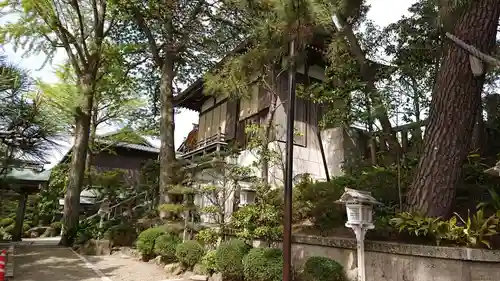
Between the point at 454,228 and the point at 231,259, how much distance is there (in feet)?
14.0

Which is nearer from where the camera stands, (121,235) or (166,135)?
(121,235)

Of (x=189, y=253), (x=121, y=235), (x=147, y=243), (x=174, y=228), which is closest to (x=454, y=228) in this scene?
(x=189, y=253)

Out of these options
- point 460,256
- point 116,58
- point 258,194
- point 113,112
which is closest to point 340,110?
point 258,194

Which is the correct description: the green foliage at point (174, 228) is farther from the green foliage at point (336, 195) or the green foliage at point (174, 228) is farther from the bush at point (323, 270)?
the bush at point (323, 270)

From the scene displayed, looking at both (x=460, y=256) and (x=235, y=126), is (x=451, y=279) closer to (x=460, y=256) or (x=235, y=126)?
(x=460, y=256)

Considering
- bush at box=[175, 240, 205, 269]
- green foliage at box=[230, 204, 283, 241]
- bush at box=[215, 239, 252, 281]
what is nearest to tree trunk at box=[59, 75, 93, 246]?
bush at box=[175, 240, 205, 269]

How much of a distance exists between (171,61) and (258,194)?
7914mm

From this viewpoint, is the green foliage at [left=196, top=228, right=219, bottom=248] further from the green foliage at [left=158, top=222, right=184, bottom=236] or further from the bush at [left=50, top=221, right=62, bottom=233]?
the bush at [left=50, top=221, right=62, bottom=233]

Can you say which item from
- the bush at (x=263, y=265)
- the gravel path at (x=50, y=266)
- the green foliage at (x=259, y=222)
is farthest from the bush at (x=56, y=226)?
the bush at (x=263, y=265)

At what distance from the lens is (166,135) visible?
12.6m

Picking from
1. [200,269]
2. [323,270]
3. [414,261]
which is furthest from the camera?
[200,269]

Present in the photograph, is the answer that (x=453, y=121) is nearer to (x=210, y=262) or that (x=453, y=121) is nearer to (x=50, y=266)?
(x=210, y=262)

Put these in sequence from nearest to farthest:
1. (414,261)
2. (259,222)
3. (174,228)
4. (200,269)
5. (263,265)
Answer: (414,261) → (263,265) → (259,222) → (200,269) → (174,228)

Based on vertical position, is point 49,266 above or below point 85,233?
below
